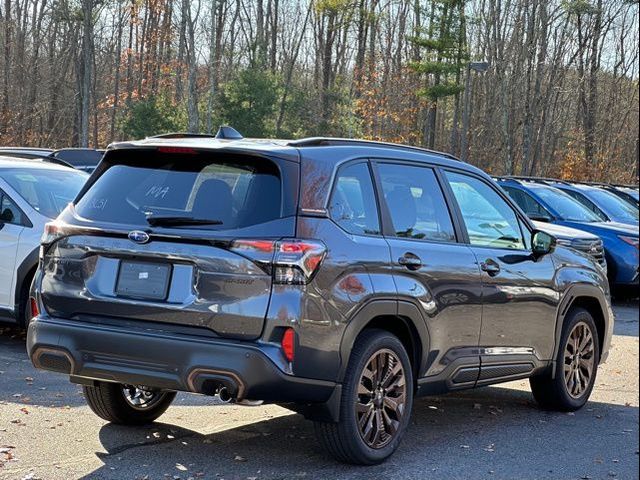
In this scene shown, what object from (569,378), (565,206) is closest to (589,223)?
(565,206)

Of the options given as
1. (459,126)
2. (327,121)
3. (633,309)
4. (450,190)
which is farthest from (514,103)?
(450,190)

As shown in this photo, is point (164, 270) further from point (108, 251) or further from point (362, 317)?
point (362, 317)

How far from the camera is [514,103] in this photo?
51094 millimetres

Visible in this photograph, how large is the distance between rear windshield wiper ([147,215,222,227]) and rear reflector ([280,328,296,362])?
680 millimetres

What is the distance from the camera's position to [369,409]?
5.72 m

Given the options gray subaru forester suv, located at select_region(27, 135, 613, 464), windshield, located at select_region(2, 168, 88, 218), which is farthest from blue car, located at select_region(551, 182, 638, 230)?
gray subaru forester suv, located at select_region(27, 135, 613, 464)

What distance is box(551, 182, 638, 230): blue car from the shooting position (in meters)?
17.8

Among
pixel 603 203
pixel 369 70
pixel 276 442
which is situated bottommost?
pixel 276 442

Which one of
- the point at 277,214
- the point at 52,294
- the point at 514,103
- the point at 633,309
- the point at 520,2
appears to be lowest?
the point at 633,309

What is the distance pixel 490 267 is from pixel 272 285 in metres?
2.02

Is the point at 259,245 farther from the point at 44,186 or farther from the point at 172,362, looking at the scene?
the point at 44,186

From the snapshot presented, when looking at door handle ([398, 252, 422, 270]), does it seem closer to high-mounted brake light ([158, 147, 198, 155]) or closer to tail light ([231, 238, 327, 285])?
tail light ([231, 238, 327, 285])

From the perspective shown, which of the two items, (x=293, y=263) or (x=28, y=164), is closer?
(x=293, y=263)

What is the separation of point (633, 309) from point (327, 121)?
1321 inches
